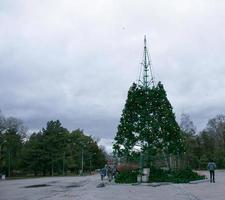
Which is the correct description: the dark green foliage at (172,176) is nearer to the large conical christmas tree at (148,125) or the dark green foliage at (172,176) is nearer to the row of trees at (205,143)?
the large conical christmas tree at (148,125)

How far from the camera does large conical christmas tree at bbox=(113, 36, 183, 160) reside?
136 feet

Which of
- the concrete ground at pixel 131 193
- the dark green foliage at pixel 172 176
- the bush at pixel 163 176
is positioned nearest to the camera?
the concrete ground at pixel 131 193

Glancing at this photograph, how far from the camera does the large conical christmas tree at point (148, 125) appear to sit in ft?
136

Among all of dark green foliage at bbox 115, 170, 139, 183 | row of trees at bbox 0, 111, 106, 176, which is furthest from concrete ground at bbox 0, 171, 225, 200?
row of trees at bbox 0, 111, 106, 176

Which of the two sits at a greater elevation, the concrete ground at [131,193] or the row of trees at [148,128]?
the row of trees at [148,128]

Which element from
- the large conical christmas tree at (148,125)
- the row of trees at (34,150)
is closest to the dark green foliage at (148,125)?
the large conical christmas tree at (148,125)

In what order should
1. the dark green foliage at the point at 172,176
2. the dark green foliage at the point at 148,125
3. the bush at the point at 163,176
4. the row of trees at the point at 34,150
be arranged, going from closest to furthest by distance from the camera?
the dark green foliage at the point at 172,176, the bush at the point at 163,176, the dark green foliage at the point at 148,125, the row of trees at the point at 34,150

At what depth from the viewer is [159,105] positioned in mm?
42281

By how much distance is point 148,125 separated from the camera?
1624 inches

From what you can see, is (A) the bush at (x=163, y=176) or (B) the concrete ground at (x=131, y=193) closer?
(B) the concrete ground at (x=131, y=193)

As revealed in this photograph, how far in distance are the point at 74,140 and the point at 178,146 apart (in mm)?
89310

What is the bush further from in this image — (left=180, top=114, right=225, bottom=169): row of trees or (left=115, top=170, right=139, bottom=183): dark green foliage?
(left=180, top=114, right=225, bottom=169): row of trees

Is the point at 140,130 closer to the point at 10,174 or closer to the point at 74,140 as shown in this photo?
the point at 10,174

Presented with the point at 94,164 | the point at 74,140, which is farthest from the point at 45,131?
the point at 94,164
